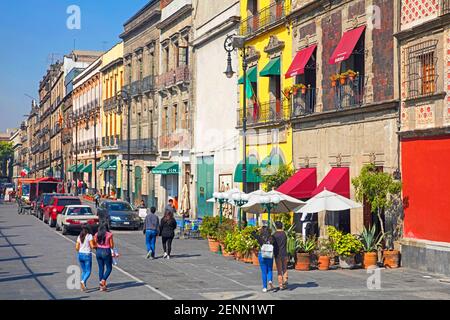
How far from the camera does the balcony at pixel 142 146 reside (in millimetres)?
55344

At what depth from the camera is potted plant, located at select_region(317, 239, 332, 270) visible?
21984 mm

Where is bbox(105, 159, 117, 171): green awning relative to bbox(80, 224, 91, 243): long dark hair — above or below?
above

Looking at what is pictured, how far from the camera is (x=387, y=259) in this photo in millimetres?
22328

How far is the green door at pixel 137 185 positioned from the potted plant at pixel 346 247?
126ft

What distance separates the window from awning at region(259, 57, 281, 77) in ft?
35.5

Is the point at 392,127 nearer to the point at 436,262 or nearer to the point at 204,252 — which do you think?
the point at 436,262

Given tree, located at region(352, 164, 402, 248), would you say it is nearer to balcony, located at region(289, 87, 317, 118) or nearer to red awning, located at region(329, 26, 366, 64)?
red awning, located at region(329, 26, 366, 64)

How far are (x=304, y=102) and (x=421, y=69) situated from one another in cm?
867

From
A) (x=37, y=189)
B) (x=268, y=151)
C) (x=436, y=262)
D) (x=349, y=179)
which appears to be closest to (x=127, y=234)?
(x=268, y=151)

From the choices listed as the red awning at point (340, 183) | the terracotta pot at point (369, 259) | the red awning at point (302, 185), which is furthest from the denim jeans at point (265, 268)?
the red awning at point (302, 185)

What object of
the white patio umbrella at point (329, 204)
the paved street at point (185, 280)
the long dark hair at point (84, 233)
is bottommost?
the paved street at point (185, 280)

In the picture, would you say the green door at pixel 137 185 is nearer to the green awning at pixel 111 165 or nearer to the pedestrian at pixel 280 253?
the green awning at pixel 111 165

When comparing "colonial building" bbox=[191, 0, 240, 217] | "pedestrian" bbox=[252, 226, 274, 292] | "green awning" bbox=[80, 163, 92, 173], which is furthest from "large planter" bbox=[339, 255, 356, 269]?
"green awning" bbox=[80, 163, 92, 173]
